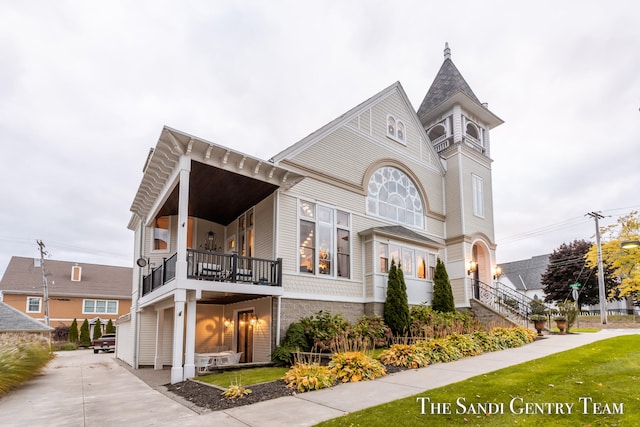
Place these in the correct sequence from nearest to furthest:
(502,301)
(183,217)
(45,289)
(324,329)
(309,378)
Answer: (309,378), (183,217), (324,329), (502,301), (45,289)

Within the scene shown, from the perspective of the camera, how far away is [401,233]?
14.7 metres

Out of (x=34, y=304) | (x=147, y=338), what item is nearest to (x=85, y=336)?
(x=34, y=304)

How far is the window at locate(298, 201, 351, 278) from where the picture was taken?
42.0 feet

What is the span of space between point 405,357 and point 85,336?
30.9m

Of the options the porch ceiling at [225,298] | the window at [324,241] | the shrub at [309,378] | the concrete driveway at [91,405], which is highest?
the window at [324,241]

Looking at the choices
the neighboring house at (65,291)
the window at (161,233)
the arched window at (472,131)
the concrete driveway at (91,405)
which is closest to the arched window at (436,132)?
the arched window at (472,131)

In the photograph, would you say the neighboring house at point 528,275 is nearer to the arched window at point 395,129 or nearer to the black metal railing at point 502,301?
the black metal railing at point 502,301

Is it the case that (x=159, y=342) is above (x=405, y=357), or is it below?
below

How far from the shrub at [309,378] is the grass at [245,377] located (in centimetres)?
79

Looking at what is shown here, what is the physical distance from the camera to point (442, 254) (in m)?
17.5

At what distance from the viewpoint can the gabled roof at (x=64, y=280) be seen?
33219 mm

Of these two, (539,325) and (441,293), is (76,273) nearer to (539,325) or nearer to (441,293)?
(441,293)

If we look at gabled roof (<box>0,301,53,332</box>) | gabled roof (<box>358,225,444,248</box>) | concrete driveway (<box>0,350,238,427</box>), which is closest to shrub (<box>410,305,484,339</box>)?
gabled roof (<box>358,225,444,248</box>)

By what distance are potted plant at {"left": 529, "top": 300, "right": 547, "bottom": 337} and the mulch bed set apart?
786 centimetres
